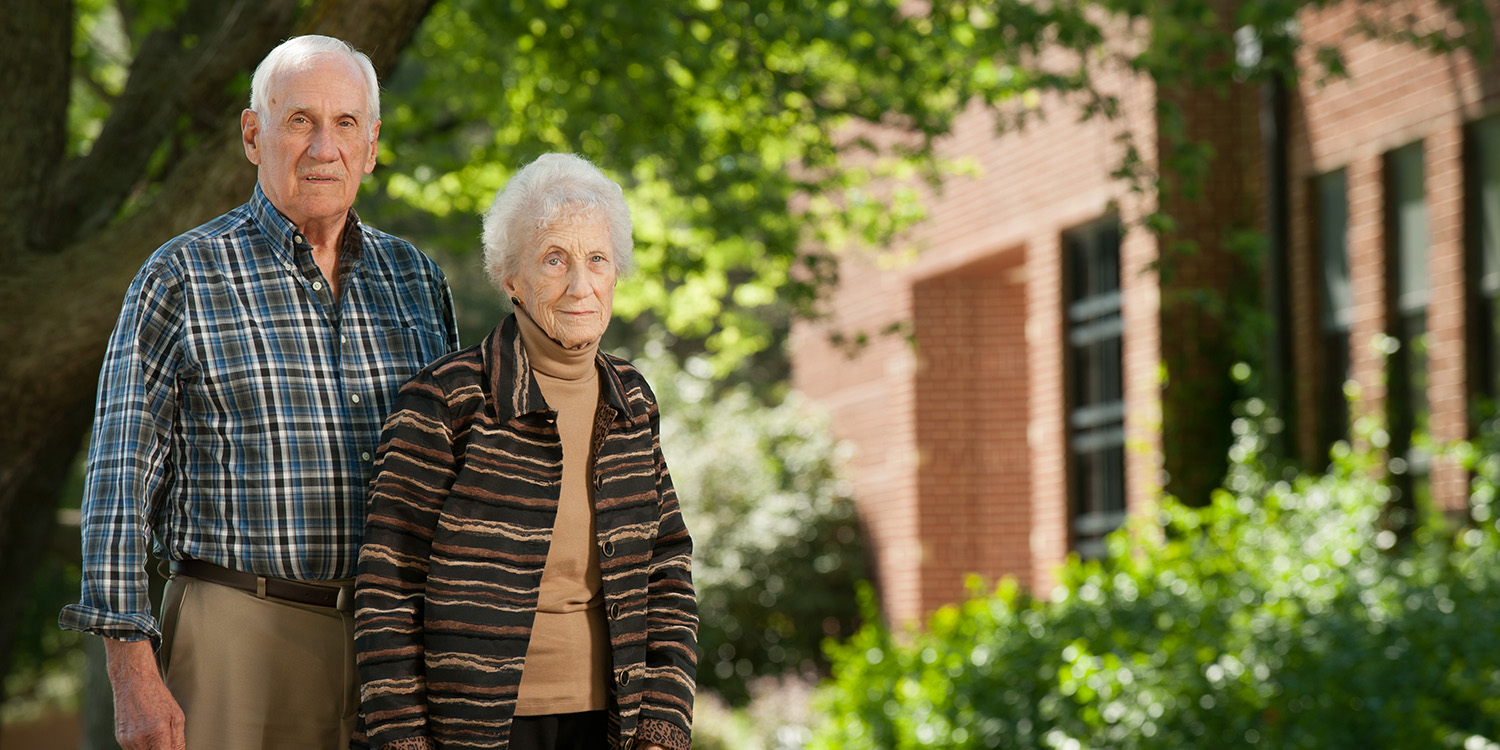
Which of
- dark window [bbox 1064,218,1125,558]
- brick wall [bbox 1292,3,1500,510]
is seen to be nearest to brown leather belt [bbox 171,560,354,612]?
brick wall [bbox 1292,3,1500,510]

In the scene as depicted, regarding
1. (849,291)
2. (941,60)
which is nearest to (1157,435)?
(941,60)

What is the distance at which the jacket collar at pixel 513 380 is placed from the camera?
303 centimetres

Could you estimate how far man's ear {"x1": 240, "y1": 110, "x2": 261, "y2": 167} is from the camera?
10.6 ft

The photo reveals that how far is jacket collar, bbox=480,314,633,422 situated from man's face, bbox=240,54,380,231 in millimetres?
413

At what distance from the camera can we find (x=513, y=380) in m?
3.05

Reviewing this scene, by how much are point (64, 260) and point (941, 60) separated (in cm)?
440

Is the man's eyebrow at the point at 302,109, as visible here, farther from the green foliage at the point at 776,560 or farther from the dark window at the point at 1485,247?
the green foliage at the point at 776,560

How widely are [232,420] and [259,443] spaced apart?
2.6 inches

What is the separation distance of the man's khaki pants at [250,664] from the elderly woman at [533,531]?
0.28 m

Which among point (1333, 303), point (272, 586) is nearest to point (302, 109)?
point (272, 586)

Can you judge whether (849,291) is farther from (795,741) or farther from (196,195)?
(196,195)

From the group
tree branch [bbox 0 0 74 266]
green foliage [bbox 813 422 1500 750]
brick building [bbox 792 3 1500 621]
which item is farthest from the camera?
brick building [bbox 792 3 1500 621]

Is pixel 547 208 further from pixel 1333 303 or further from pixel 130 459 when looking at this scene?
pixel 1333 303

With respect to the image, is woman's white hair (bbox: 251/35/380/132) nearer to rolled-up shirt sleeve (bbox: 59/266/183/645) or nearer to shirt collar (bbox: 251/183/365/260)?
shirt collar (bbox: 251/183/365/260)
